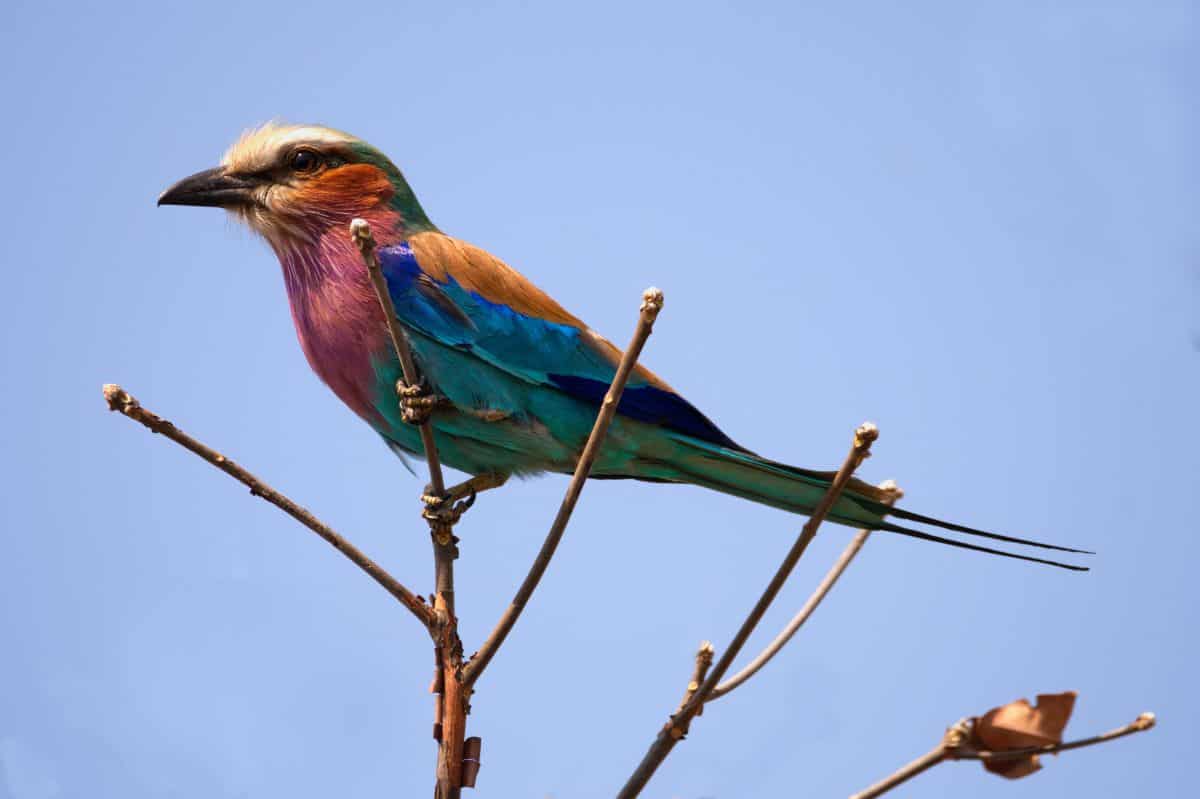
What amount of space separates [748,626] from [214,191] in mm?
2393

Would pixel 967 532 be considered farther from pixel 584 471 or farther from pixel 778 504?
pixel 584 471

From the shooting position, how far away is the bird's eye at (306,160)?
144 inches

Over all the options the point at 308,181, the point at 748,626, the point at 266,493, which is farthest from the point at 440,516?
the point at 308,181

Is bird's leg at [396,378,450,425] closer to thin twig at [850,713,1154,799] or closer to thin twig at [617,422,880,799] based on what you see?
thin twig at [617,422,880,799]

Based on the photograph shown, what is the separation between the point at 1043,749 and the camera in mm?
1690

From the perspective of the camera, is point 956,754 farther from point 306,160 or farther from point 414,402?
point 306,160

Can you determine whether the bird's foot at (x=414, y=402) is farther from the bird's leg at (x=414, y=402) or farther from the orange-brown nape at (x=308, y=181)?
the orange-brown nape at (x=308, y=181)

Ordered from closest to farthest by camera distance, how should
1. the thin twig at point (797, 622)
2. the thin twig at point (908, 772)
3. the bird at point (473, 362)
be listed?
the thin twig at point (908, 772) → the thin twig at point (797, 622) → the bird at point (473, 362)

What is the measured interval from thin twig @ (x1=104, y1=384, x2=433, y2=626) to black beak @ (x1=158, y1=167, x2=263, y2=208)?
1.59m

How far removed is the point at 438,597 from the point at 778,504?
1089mm

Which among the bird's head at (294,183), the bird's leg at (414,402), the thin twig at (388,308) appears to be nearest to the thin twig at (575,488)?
the thin twig at (388,308)

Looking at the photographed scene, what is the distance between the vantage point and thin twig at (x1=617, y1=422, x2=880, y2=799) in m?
1.81

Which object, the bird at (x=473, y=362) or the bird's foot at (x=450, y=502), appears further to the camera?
the bird at (x=473, y=362)

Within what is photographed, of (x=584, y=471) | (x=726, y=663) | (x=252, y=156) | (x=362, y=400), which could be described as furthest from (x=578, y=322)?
(x=726, y=663)
